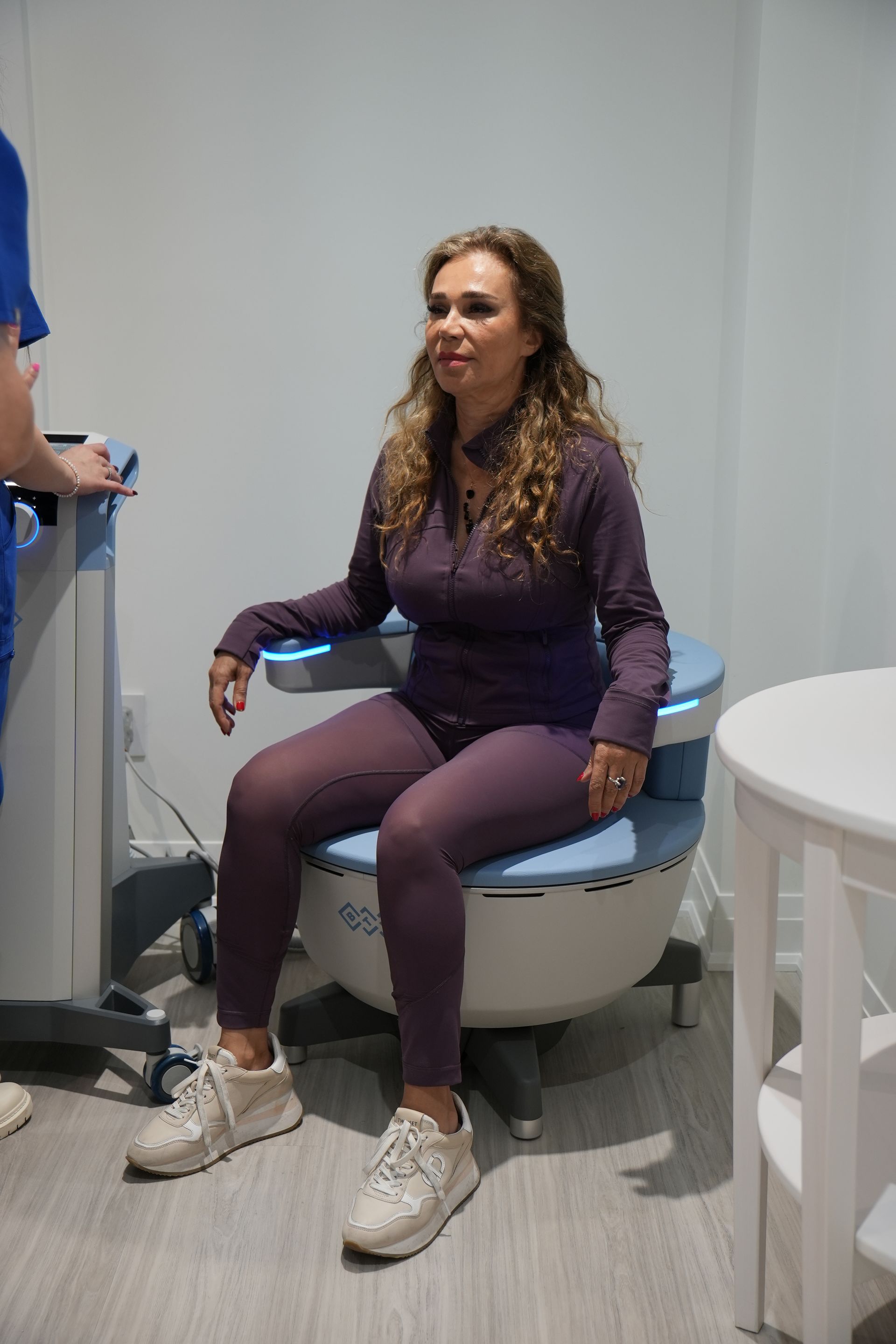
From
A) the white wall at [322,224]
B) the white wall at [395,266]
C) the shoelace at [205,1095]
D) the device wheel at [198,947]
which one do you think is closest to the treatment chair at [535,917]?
the shoelace at [205,1095]

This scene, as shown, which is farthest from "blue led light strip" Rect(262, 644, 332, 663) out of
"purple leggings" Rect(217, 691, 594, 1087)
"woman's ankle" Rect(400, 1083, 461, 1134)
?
"woman's ankle" Rect(400, 1083, 461, 1134)

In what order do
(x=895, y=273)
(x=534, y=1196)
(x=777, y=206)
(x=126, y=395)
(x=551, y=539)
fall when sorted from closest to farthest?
(x=534, y=1196)
(x=551, y=539)
(x=895, y=273)
(x=777, y=206)
(x=126, y=395)

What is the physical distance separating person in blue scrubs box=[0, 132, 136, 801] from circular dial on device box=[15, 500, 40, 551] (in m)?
0.04

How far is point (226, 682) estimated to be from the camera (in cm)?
181

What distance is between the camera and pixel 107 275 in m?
2.33

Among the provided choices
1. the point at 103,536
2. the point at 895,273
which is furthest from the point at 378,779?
the point at 895,273

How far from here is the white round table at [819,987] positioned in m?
0.97

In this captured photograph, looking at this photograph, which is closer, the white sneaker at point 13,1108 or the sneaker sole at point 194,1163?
the sneaker sole at point 194,1163

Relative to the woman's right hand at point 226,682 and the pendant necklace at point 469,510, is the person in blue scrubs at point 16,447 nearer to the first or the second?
the woman's right hand at point 226,682

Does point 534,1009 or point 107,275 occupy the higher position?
point 107,275

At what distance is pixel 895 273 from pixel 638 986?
1.30 meters

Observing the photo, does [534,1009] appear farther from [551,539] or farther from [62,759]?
[62,759]

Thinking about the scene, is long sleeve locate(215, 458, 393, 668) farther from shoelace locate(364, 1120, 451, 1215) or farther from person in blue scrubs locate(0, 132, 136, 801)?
shoelace locate(364, 1120, 451, 1215)

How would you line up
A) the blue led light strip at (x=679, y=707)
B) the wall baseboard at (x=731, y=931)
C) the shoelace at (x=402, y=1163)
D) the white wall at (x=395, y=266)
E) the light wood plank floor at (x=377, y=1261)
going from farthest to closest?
the wall baseboard at (x=731, y=931), the white wall at (x=395, y=266), the blue led light strip at (x=679, y=707), the shoelace at (x=402, y=1163), the light wood plank floor at (x=377, y=1261)
